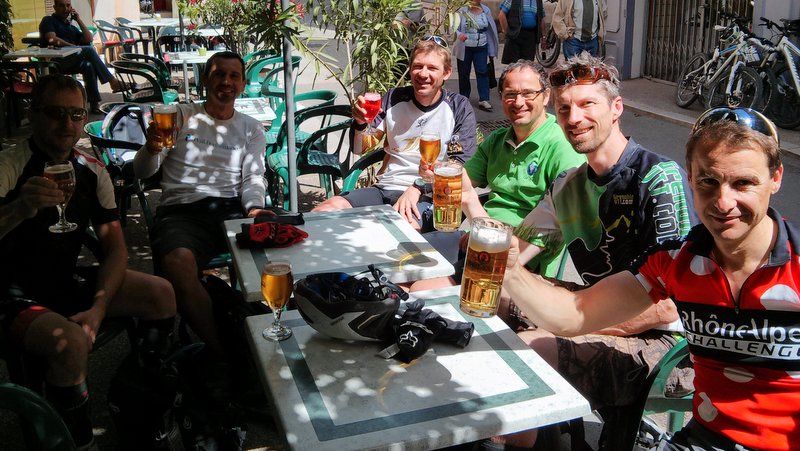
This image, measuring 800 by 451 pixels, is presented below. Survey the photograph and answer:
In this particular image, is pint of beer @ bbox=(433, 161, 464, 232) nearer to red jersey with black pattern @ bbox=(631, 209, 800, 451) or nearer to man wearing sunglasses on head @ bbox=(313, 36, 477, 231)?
red jersey with black pattern @ bbox=(631, 209, 800, 451)

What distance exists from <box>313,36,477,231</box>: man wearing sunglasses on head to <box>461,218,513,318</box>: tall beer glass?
209cm

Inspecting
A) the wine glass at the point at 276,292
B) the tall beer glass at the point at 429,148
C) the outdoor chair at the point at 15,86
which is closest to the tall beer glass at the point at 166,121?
the tall beer glass at the point at 429,148

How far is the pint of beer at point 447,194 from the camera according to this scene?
107 inches

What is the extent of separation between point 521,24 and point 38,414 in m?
9.15

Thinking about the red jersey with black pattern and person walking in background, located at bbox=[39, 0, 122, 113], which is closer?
the red jersey with black pattern

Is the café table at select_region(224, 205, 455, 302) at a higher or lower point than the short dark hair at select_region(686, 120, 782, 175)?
lower

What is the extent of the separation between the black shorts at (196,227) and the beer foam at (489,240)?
1.88 m

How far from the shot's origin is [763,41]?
29.7ft

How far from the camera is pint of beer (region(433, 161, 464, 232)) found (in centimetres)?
272

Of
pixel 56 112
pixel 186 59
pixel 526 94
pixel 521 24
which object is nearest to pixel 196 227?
pixel 56 112

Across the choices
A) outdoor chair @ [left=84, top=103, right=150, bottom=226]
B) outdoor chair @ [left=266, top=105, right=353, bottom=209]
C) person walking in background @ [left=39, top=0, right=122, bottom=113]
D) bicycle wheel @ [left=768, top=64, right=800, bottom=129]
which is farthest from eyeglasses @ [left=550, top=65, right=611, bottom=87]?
person walking in background @ [left=39, top=0, right=122, bottom=113]

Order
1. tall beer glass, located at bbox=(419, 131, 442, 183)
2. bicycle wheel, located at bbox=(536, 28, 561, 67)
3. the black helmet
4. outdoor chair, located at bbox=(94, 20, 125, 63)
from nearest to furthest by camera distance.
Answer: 1. the black helmet
2. tall beer glass, located at bbox=(419, 131, 442, 183)
3. bicycle wheel, located at bbox=(536, 28, 561, 67)
4. outdoor chair, located at bbox=(94, 20, 125, 63)

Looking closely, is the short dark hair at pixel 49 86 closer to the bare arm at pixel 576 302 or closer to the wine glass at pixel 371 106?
the wine glass at pixel 371 106

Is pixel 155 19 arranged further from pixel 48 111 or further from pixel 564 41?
pixel 48 111
